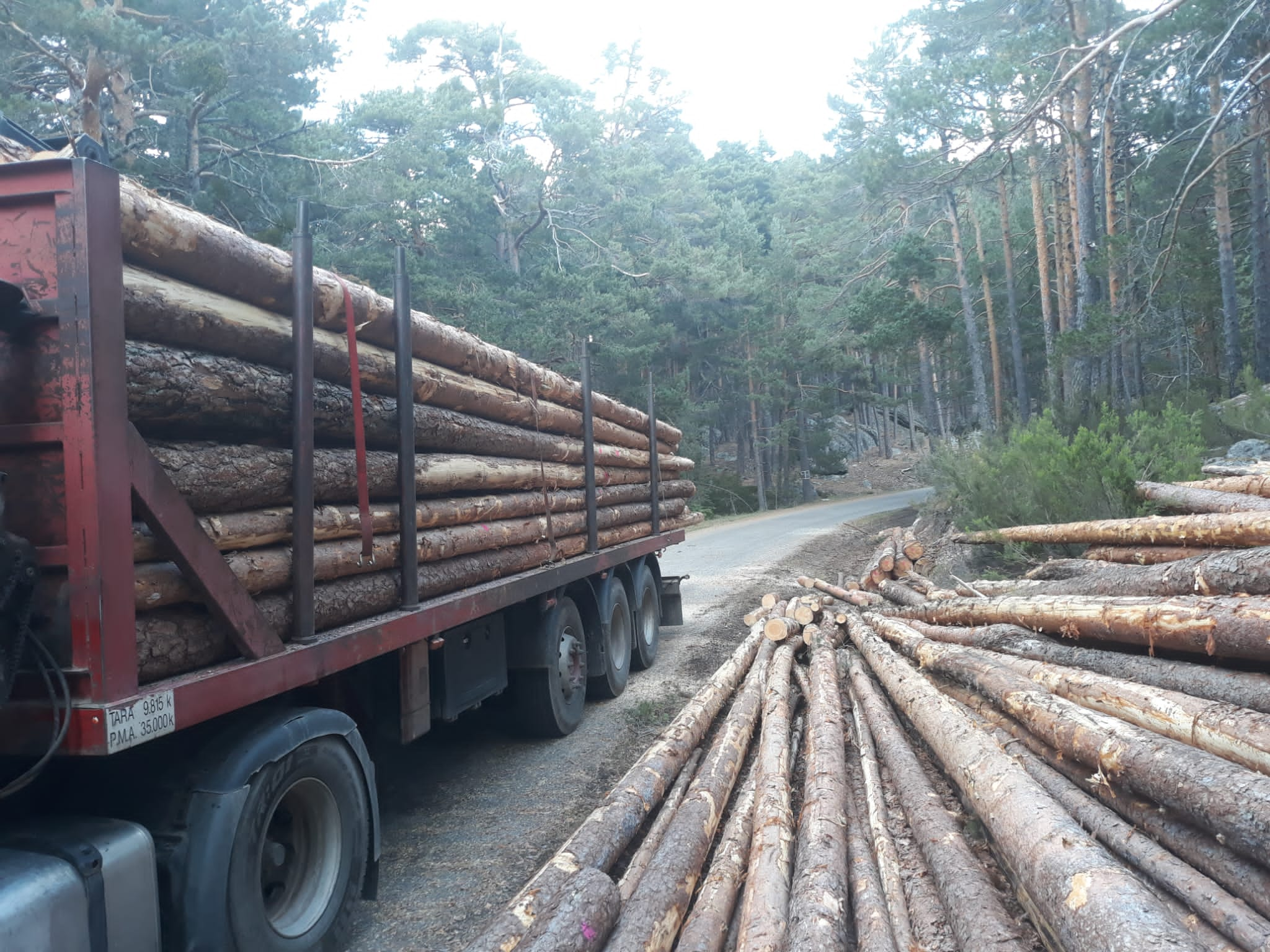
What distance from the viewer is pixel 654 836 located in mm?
4125

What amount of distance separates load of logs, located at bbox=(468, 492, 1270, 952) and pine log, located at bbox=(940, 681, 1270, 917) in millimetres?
10

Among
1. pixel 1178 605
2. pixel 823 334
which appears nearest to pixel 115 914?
pixel 1178 605

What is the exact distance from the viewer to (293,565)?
3.53 m

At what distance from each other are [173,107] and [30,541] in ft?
65.8

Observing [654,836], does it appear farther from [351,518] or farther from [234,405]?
[234,405]

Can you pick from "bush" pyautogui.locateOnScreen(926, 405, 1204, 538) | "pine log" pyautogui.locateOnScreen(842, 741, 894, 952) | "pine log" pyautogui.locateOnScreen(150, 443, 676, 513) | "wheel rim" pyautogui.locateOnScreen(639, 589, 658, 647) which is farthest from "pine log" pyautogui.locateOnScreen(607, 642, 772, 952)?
"bush" pyautogui.locateOnScreen(926, 405, 1204, 538)

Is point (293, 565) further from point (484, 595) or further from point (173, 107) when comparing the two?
point (173, 107)

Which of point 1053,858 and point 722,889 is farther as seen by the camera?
point 722,889

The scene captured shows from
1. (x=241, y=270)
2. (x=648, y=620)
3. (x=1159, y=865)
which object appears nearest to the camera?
(x=1159, y=865)

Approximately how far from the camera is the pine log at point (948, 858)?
299 cm

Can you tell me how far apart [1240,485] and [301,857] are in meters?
7.87

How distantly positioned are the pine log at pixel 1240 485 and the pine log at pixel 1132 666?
2.67m

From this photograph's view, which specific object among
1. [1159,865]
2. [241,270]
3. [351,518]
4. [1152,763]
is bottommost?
[1159,865]

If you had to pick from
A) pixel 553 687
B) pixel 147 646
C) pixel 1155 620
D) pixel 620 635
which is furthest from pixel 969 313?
pixel 147 646
